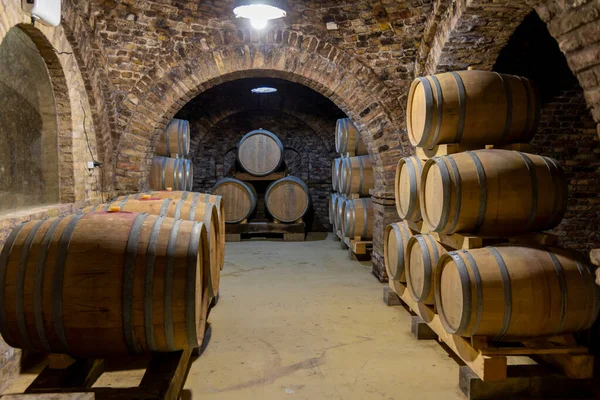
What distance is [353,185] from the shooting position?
7.06 metres

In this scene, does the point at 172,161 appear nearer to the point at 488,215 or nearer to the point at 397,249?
the point at 397,249

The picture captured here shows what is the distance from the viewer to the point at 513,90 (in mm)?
3541

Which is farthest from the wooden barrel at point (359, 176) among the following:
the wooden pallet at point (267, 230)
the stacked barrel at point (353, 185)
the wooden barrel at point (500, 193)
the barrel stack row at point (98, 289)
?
the barrel stack row at point (98, 289)

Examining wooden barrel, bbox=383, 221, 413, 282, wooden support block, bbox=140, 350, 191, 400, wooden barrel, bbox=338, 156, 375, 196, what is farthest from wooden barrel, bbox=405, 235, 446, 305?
wooden barrel, bbox=338, 156, 375, 196

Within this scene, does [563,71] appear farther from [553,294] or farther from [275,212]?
[275,212]

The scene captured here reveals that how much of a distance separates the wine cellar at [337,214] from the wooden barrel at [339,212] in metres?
0.06

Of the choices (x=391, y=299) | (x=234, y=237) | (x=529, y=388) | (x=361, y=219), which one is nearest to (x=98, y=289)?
(x=529, y=388)

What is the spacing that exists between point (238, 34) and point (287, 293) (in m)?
3.01

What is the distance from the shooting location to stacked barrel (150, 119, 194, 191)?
6805 millimetres

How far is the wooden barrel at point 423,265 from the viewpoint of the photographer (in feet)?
11.6

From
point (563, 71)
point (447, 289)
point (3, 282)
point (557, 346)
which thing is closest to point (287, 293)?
point (447, 289)

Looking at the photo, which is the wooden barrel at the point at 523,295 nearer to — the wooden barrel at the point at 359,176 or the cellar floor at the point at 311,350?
the cellar floor at the point at 311,350

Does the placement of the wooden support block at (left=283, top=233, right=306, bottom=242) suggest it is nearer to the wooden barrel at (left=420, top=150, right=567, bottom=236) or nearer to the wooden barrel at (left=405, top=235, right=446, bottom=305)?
the wooden barrel at (left=405, top=235, right=446, bottom=305)

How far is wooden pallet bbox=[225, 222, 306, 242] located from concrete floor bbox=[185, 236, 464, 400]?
2796 millimetres
